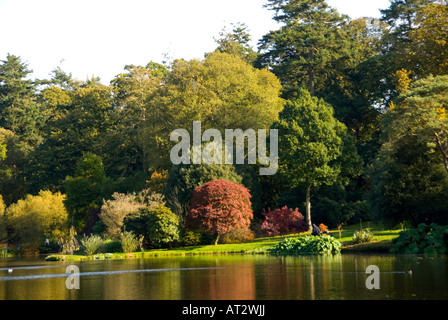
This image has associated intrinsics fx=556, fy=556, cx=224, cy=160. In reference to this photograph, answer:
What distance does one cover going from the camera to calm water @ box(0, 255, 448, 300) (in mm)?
14867

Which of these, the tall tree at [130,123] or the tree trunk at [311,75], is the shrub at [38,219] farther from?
the tree trunk at [311,75]

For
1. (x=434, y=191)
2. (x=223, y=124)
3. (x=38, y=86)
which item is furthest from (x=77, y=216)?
(x=38, y=86)

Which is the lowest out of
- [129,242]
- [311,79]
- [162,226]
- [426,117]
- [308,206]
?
[129,242]

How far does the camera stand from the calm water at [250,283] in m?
14.9

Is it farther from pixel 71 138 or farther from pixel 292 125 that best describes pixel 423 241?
pixel 71 138

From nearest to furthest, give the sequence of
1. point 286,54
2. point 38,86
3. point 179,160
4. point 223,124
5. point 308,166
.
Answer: point 308,166
point 179,160
point 223,124
point 286,54
point 38,86

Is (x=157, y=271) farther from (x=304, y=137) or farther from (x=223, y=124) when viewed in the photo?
(x=223, y=124)

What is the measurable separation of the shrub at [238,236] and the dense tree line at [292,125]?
12.2 feet

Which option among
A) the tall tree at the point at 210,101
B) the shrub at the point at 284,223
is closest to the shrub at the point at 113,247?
the shrub at the point at 284,223

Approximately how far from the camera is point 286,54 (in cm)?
6475

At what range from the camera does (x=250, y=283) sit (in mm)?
17656

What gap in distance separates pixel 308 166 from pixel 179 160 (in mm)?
11250

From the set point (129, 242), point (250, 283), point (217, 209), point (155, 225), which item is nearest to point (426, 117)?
point (217, 209)

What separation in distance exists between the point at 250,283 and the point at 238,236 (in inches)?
1000
